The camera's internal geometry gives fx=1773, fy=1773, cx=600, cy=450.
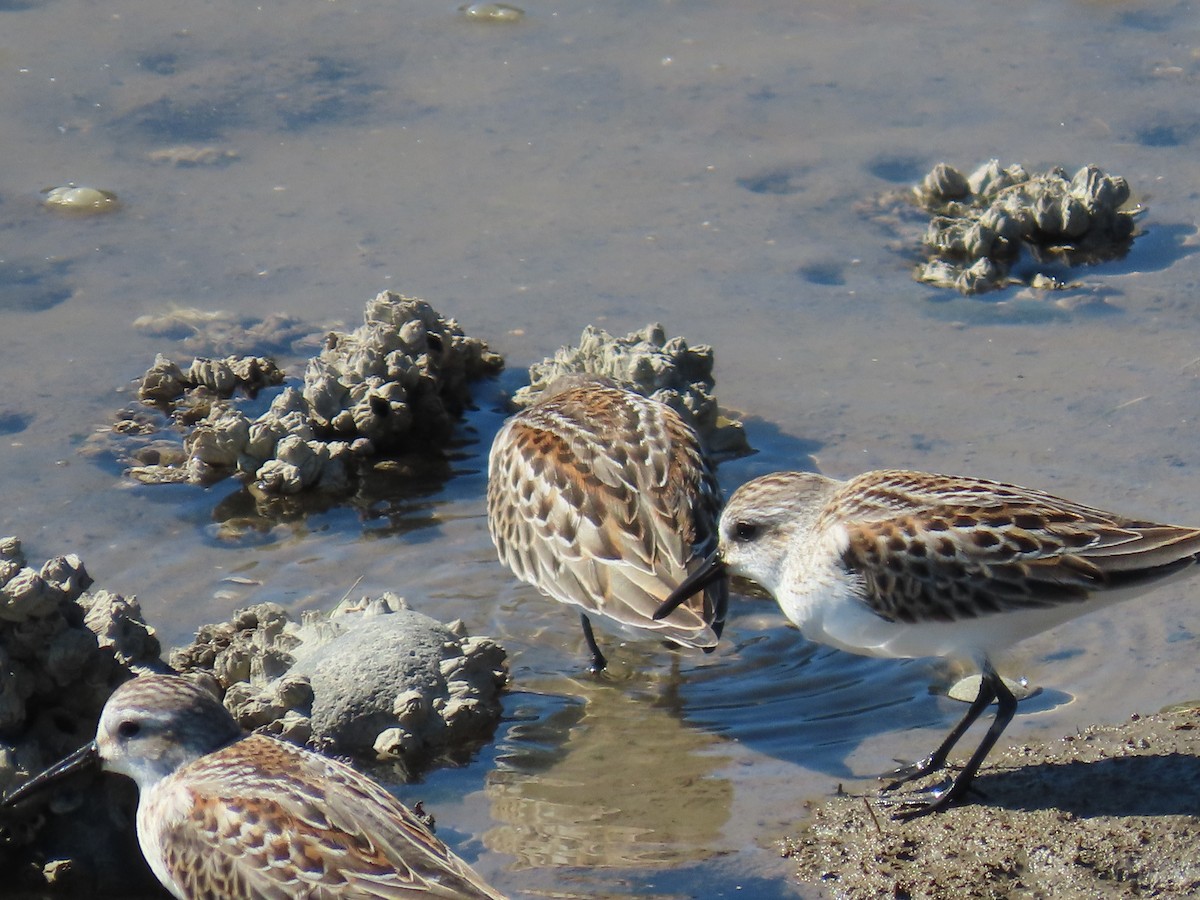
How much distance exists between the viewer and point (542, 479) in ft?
21.6

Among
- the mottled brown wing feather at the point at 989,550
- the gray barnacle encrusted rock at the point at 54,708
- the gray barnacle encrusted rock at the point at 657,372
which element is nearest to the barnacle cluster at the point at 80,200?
the gray barnacle encrusted rock at the point at 657,372

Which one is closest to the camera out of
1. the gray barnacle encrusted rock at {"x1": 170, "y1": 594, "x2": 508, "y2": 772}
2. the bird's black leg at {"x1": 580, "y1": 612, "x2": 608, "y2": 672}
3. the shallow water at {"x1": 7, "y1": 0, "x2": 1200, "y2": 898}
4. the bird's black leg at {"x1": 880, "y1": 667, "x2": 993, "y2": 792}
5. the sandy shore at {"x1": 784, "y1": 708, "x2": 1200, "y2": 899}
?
the sandy shore at {"x1": 784, "y1": 708, "x2": 1200, "y2": 899}

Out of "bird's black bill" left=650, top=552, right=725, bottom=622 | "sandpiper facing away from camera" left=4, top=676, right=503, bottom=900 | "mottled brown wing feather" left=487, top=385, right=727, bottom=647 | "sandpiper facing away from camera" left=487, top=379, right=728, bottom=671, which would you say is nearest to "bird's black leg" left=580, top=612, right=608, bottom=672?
"sandpiper facing away from camera" left=487, top=379, right=728, bottom=671

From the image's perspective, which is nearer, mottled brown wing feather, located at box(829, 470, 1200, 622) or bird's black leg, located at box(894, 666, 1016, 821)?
mottled brown wing feather, located at box(829, 470, 1200, 622)

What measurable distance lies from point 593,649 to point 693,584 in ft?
2.65

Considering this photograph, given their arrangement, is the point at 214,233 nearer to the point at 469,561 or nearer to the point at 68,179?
the point at 68,179

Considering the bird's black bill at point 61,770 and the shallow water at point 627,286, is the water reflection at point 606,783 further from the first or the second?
the bird's black bill at point 61,770

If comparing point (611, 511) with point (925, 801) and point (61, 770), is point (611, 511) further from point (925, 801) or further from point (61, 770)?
point (61, 770)

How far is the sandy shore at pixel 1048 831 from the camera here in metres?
4.97

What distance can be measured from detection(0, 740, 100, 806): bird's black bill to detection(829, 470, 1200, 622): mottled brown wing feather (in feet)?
7.86

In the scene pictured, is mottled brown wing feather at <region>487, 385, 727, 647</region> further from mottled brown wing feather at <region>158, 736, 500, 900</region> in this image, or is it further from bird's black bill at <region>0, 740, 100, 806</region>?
bird's black bill at <region>0, 740, 100, 806</region>

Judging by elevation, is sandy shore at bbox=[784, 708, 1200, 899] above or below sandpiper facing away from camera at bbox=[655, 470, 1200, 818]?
below

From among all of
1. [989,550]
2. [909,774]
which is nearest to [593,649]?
[909,774]

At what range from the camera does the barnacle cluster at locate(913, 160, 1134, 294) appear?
8898 millimetres
